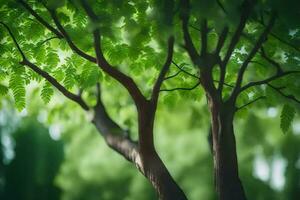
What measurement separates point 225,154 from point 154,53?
142 centimetres

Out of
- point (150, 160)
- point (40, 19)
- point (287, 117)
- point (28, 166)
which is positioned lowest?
point (150, 160)

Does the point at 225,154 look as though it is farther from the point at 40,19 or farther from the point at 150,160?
the point at 40,19

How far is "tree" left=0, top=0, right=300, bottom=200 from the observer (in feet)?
15.3

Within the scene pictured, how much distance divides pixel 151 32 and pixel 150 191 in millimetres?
21336

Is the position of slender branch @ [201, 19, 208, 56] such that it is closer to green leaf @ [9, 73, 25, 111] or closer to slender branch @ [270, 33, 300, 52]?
slender branch @ [270, 33, 300, 52]

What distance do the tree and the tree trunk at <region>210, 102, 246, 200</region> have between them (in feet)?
0.04

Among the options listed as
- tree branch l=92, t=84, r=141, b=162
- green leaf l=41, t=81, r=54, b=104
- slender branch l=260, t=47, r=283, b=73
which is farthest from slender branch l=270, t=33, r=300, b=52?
green leaf l=41, t=81, r=54, b=104

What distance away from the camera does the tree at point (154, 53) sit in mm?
4676

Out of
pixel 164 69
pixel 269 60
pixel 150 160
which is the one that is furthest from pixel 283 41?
pixel 150 160

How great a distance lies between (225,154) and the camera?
5191 millimetres

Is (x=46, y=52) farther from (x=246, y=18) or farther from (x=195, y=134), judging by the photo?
(x=195, y=134)

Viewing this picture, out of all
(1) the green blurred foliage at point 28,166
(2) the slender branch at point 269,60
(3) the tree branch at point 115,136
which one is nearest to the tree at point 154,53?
(2) the slender branch at point 269,60

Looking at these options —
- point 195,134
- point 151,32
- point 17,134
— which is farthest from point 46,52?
point 17,134

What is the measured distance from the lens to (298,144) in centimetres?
2352
